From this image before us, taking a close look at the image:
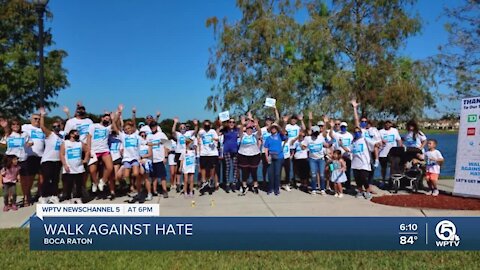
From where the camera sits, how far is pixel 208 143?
401 inches

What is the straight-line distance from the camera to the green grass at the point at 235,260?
Answer: 505 centimetres

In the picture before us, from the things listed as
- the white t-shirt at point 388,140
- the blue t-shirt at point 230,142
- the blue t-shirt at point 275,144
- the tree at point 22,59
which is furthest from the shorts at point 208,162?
the tree at point 22,59

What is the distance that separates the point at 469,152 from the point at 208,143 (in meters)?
5.77

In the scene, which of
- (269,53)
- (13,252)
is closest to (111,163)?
(13,252)

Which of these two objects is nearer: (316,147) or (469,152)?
(469,152)

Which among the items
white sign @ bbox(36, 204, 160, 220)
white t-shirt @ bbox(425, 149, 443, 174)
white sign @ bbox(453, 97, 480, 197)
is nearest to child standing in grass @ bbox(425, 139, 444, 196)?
white t-shirt @ bbox(425, 149, 443, 174)

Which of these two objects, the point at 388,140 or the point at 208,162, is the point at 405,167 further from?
the point at 208,162

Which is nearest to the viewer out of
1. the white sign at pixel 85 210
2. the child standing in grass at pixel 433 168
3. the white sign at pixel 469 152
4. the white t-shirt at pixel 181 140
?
the white sign at pixel 85 210

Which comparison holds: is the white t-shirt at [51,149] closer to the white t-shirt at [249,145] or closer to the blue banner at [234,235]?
the blue banner at [234,235]

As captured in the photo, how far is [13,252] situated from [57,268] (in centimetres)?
99

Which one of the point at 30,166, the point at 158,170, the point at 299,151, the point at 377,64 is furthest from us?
the point at 377,64

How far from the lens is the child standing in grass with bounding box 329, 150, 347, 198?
32.4ft

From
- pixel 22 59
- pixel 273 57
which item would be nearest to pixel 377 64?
pixel 273 57

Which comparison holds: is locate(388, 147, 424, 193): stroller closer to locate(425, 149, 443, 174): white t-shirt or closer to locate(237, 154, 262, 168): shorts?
locate(425, 149, 443, 174): white t-shirt
